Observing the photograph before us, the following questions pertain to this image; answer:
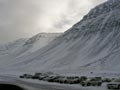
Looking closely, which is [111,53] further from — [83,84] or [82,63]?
[83,84]

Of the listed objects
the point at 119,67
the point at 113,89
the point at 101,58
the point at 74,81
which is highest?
the point at 101,58

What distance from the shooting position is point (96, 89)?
51906 mm

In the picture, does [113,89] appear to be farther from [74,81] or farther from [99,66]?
[99,66]

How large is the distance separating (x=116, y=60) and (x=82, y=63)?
1111 inches

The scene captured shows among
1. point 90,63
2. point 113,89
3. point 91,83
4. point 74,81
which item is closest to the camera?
point 113,89

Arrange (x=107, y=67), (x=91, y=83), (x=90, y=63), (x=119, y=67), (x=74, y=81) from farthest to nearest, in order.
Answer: (x=90, y=63), (x=107, y=67), (x=119, y=67), (x=74, y=81), (x=91, y=83)

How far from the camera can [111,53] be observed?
198 m

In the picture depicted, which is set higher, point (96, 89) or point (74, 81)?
point (74, 81)

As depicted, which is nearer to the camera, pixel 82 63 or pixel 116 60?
pixel 116 60

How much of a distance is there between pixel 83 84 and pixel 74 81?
1060 centimetres

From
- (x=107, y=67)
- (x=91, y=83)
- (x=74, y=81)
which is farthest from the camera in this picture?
(x=107, y=67)

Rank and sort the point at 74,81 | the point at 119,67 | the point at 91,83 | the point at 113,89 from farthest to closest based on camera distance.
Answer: the point at 119,67, the point at 74,81, the point at 91,83, the point at 113,89

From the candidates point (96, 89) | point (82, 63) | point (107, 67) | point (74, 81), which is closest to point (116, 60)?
point (107, 67)

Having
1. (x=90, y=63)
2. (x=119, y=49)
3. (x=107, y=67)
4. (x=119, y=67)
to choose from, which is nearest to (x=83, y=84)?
(x=119, y=67)
